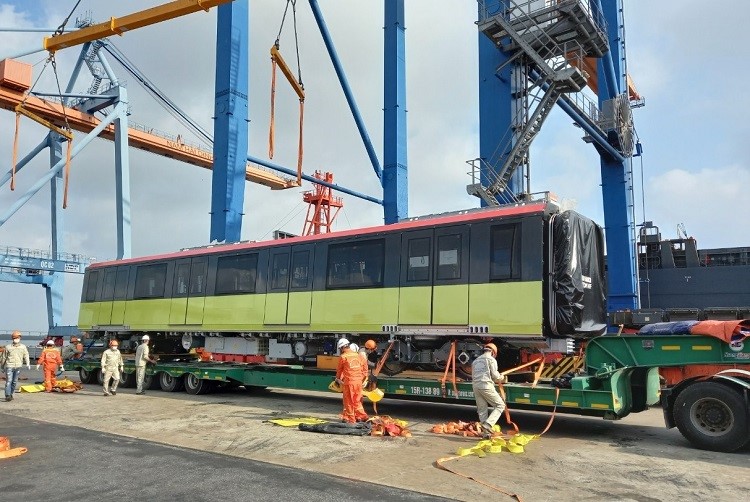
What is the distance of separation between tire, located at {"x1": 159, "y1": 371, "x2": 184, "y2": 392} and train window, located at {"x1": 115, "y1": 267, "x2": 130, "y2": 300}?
3122mm

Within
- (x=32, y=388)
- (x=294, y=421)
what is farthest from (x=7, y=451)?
(x=32, y=388)

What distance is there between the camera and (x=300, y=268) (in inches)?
515

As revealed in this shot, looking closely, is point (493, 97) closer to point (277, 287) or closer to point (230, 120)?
point (230, 120)

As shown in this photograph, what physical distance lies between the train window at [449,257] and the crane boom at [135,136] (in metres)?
21.7

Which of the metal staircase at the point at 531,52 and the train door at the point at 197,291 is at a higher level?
the metal staircase at the point at 531,52

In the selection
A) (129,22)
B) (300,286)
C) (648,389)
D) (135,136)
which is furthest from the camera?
(135,136)

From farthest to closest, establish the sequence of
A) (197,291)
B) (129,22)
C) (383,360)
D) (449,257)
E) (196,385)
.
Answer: (129,22) → (197,291) → (196,385) → (383,360) → (449,257)

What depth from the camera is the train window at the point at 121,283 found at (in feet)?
57.0

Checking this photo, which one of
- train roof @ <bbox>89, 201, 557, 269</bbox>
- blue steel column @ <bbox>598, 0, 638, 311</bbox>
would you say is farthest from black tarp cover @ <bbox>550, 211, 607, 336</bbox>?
blue steel column @ <bbox>598, 0, 638, 311</bbox>

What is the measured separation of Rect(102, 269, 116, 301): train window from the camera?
17828mm

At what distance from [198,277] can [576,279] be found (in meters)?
9.75

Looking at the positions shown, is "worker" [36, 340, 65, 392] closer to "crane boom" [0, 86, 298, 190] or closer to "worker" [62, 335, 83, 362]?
"worker" [62, 335, 83, 362]

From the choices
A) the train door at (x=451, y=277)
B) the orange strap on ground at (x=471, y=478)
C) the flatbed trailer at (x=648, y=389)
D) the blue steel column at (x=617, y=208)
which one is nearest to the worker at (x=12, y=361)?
the flatbed trailer at (x=648, y=389)

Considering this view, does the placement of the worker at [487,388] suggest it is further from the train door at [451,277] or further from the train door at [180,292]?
the train door at [180,292]
